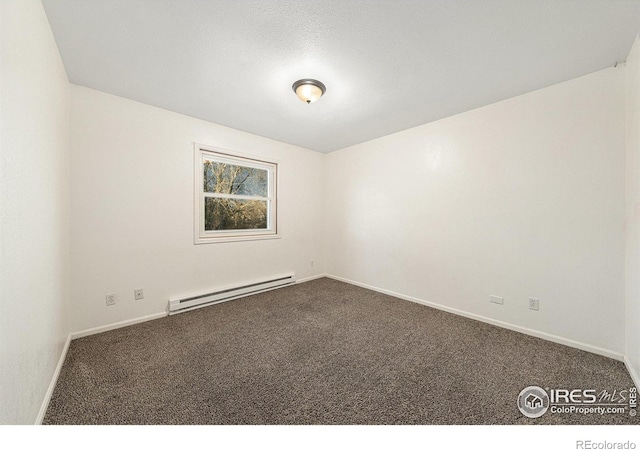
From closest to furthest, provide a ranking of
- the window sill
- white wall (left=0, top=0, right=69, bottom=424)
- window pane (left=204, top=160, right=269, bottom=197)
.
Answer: white wall (left=0, top=0, right=69, bottom=424), the window sill, window pane (left=204, top=160, right=269, bottom=197)

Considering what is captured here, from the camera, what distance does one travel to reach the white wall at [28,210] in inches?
40.2

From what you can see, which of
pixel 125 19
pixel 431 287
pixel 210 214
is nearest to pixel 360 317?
pixel 431 287

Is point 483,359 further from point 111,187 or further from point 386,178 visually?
point 111,187

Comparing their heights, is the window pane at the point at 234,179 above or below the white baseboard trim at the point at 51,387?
above

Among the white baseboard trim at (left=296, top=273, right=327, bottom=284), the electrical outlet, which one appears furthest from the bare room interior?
the white baseboard trim at (left=296, top=273, right=327, bottom=284)

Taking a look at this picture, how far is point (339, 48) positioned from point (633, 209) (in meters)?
2.52

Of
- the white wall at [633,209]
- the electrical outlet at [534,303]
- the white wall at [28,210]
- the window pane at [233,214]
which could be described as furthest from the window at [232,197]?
the white wall at [633,209]

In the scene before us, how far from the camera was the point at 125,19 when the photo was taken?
60.4 inches

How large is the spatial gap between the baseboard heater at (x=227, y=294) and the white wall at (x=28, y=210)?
42.2 inches

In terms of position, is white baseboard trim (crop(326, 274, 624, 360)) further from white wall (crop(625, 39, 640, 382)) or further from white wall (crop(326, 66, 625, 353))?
white wall (crop(625, 39, 640, 382))

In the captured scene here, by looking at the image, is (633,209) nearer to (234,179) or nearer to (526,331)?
(526,331)

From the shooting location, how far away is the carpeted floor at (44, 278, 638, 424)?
136 centimetres

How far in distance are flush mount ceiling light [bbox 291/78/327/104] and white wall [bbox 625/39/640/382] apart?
231 cm

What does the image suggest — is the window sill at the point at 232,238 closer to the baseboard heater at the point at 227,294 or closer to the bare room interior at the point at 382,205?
the bare room interior at the point at 382,205
